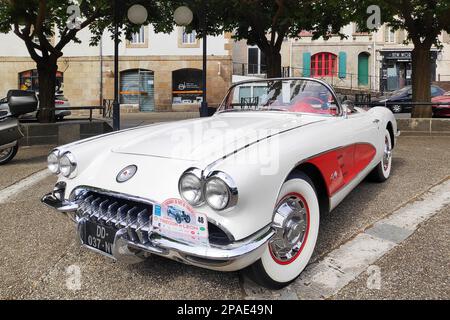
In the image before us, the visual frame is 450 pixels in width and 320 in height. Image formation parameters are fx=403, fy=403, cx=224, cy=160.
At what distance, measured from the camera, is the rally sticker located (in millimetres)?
2156

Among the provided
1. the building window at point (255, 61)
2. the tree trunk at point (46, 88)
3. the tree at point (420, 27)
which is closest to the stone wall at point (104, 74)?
the building window at point (255, 61)

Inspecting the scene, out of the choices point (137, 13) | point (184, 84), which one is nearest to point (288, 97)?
point (137, 13)

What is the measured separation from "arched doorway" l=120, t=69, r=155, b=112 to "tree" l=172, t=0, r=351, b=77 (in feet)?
44.6

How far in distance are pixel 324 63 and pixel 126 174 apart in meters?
31.5

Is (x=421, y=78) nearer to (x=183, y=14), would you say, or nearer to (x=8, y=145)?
(x=183, y=14)

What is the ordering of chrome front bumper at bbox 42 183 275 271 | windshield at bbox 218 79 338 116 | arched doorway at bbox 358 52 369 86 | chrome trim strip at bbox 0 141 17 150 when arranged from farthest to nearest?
1. arched doorway at bbox 358 52 369 86
2. chrome trim strip at bbox 0 141 17 150
3. windshield at bbox 218 79 338 116
4. chrome front bumper at bbox 42 183 275 271

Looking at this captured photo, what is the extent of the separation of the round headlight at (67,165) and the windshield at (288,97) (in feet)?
5.71

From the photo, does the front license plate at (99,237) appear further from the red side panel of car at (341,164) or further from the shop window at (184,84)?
the shop window at (184,84)

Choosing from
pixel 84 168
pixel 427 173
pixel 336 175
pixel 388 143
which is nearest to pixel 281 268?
pixel 336 175

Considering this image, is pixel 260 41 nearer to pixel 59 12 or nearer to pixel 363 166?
pixel 59 12

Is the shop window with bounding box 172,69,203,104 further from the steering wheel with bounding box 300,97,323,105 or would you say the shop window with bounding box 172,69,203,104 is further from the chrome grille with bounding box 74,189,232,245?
the chrome grille with bounding box 74,189,232,245

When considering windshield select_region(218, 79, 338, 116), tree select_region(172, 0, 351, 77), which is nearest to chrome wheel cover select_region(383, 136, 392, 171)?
windshield select_region(218, 79, 338, 116)

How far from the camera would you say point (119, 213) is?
2.42 meters

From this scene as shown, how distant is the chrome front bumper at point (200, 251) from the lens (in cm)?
207
